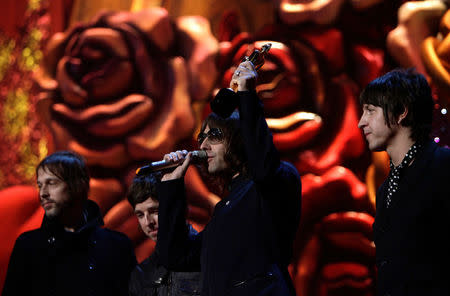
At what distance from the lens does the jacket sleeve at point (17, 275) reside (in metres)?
2.02

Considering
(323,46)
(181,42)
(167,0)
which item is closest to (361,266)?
(323,46)

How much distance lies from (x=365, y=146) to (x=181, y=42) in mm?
1090

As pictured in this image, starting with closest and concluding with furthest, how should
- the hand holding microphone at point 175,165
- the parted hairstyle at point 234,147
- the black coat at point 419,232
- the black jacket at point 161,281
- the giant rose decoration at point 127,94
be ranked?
the black coat at point 419,232
the parted hairstyle at point 234,147
the hand holding microphone at point 175,165
the black jacket at point 161,281
the giant rose decoration at point 127,94

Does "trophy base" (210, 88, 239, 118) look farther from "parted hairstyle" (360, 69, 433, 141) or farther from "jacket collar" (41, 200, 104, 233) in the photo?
"jacket collar" (41, 200, 104, 233)

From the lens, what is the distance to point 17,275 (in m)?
2.04

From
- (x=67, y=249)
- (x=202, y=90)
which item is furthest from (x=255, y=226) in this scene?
(x=202, y=90)

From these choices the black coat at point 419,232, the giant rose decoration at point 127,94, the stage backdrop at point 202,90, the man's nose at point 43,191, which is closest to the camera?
the black coat at point 419,232

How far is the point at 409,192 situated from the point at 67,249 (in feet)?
4.21

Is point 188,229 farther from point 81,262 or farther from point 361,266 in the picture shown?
point 361,266

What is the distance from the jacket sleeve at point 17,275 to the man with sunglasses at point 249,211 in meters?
0.85

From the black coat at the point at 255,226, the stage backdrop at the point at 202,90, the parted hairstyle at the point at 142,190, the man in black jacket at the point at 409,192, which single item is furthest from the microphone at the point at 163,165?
the stage backdrop at the point at 202,90

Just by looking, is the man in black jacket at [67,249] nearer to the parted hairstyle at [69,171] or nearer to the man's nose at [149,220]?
the parted hairstyle at [69,171]

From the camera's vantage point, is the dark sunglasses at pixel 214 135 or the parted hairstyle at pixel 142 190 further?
the parted hairstyle at pixel 142 190

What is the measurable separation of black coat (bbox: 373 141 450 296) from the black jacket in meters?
0.67
